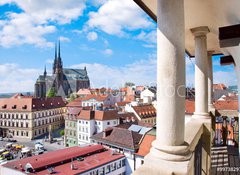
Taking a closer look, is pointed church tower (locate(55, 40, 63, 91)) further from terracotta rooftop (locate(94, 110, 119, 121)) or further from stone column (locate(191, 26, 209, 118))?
stone column (locate(191, 26, 209, 118))

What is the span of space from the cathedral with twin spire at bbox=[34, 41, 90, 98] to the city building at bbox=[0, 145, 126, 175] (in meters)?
68.8

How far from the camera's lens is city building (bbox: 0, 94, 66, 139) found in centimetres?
4456

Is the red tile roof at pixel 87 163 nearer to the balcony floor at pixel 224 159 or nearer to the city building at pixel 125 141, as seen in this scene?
the city building at pixel 125 141

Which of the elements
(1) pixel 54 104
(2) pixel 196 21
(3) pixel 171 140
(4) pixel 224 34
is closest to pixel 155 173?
(3) pixel 171 140

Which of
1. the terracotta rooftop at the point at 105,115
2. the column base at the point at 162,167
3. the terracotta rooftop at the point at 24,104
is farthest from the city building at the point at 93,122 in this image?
the column base at the point at 162,167

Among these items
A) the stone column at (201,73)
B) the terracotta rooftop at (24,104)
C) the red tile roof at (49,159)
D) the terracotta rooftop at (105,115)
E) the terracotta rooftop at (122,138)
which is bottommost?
the red tile roof at (49,159)

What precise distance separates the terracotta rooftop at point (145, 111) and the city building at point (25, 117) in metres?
20.4

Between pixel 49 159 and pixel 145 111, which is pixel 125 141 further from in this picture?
pixel 145 111

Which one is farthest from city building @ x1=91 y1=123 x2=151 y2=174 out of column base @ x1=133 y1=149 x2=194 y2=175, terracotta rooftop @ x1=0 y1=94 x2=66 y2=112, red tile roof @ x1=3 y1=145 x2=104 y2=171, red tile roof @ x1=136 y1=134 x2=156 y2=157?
terracotta rooftop @ x1=0 y1=94 x2=66 y2=112

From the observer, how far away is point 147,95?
2201 inches

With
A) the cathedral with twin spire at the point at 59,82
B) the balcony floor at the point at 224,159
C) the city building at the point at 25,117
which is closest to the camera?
the balcony floor at the point at 224,159

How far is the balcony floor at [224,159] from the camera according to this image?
5.16 m

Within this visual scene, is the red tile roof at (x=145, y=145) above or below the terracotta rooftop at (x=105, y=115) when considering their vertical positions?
below

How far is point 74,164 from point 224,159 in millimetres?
14562
